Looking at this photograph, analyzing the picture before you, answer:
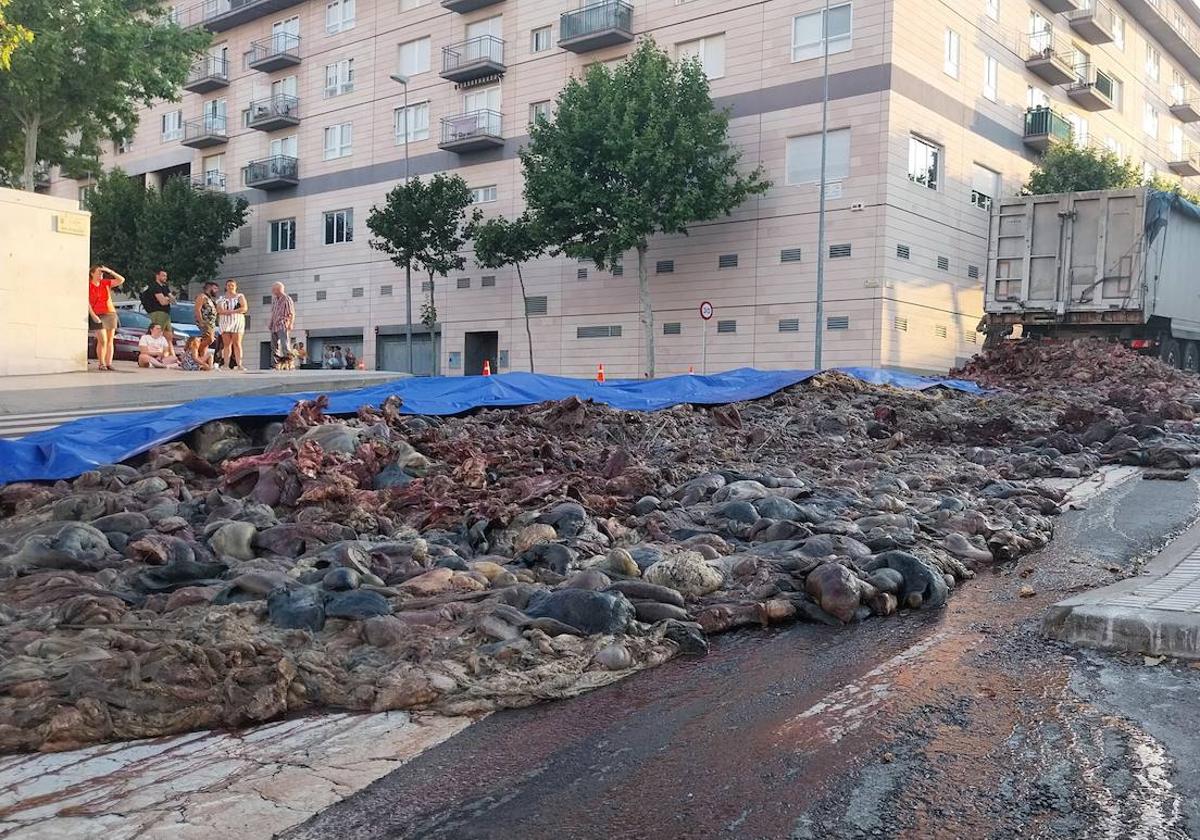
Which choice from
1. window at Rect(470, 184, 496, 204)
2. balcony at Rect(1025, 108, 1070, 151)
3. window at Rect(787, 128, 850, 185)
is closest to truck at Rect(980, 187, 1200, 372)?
window at Rect(787, 128, 850, 185)

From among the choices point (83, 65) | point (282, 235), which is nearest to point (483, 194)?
point (282, 235)

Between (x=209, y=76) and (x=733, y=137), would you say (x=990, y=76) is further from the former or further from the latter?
(x=209, y=76)

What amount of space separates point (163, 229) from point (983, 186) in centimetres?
3210

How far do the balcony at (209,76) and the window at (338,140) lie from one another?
7.38 m

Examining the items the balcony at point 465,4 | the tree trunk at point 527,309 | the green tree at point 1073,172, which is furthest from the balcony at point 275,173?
the green tree at point 1073,172

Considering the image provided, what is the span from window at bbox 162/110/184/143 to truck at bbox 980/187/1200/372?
41638 millimetres

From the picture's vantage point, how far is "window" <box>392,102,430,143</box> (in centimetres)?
3962

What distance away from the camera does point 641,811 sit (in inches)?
117

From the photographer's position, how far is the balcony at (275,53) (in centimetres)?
4309

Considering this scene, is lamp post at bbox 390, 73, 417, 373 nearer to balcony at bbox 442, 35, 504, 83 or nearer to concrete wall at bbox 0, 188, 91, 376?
balcony at bbox 442, 35, 504, 83

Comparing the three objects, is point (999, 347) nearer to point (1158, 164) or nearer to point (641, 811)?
point (641, 811)

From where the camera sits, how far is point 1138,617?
178 inches

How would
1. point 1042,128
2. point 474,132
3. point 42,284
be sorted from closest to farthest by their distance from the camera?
point 42,284, point 1042,128, point 474,132

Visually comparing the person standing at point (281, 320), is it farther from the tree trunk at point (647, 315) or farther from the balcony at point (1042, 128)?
the balcony at point (1042, 128)
